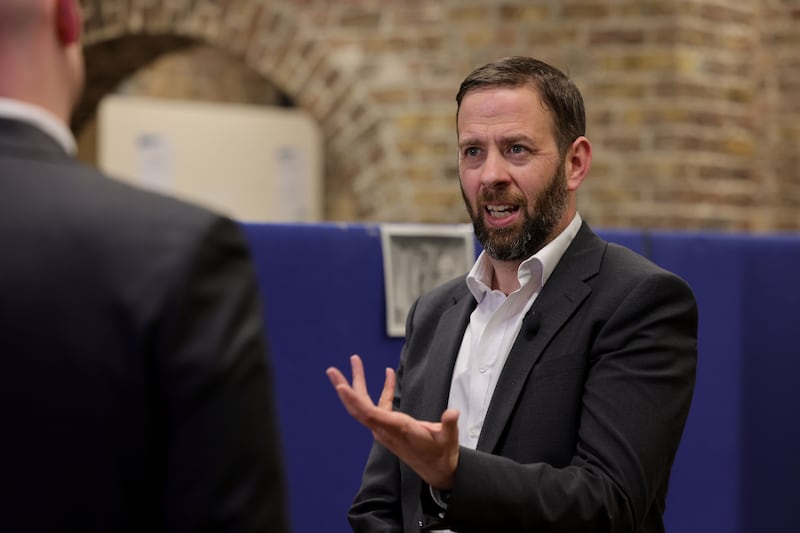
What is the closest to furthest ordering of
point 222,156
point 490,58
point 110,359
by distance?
point 110,359
point 490,58
point 222,156

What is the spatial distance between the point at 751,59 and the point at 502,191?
12.1 ft

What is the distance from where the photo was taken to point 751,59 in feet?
18.0

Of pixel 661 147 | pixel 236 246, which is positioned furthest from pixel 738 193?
pixel 236 246

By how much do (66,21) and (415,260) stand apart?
191cm

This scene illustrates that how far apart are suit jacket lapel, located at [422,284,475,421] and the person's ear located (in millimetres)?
297

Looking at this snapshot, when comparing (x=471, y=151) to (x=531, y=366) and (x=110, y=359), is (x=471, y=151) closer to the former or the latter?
(x=531, y=366)

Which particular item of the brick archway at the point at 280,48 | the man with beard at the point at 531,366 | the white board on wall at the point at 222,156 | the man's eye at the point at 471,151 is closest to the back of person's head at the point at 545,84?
the man with beard at the point at 531,366

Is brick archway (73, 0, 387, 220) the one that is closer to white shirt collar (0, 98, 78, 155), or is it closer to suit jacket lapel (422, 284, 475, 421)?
suit jacket lapel (422, 284, 475, 421)

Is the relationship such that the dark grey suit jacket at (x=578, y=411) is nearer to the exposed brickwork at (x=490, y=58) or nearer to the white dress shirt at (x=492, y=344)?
the white dress shirt at (x=492, y=344)

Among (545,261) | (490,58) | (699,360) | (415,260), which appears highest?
(490,58)

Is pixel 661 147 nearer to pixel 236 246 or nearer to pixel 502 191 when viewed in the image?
pixel 502 191

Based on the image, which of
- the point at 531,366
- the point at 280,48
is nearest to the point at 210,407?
the point at 531,366

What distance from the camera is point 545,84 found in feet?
7.07

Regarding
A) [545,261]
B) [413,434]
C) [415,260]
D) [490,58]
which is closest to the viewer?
[413,434]
